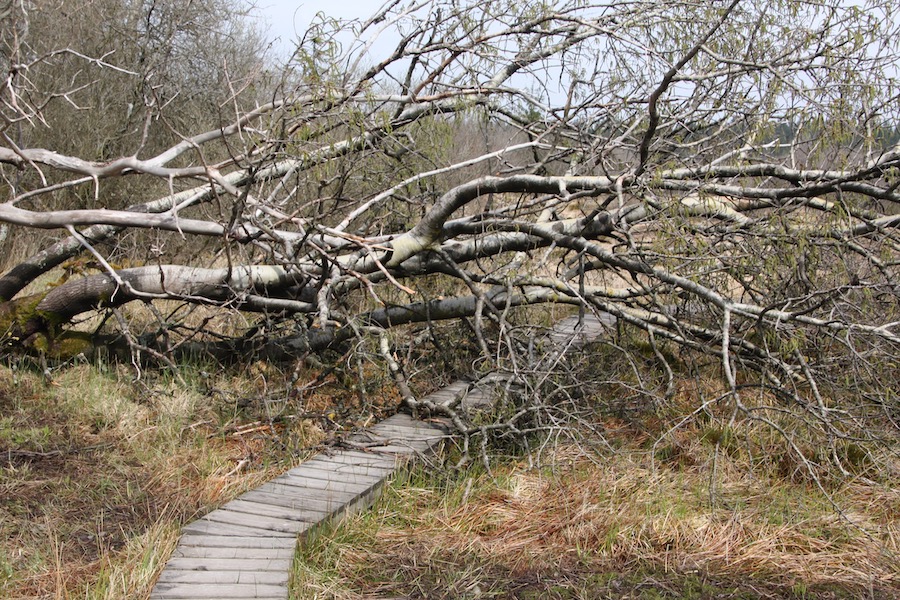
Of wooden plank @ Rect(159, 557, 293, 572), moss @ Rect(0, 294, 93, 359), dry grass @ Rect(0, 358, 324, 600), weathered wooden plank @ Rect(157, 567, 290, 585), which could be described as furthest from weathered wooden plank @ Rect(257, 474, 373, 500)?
moss @ Rect(0, 294, 93, 359)

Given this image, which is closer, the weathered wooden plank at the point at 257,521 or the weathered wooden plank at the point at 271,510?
the weathered wooden plank at the point at 257,521

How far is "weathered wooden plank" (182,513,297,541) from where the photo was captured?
3.95 metres

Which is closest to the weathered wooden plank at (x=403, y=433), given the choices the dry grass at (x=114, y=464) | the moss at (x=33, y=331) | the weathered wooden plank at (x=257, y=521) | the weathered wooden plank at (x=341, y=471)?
the dry grass at (x=114, y=464)

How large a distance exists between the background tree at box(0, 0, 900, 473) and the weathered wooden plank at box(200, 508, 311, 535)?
1372 millimetres

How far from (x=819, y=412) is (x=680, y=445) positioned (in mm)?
956

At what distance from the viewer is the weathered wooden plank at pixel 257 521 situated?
4016 millimetres

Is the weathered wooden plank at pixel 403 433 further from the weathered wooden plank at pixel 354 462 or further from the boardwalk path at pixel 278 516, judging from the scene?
the weathered wooden plank at pixel 354 462

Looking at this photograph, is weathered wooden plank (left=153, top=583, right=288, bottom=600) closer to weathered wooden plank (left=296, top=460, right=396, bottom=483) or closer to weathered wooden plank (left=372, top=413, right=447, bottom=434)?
weathered wooden plank (left=296, top=460, right=396, bottom=483)

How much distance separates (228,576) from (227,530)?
18.2 inches

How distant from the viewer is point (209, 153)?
11094 mm

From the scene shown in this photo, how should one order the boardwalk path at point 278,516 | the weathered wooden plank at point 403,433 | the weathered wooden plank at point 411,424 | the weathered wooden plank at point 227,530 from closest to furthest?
the boardwalk path at point 278,516 < the weathered wooden plank at point 227,530 < the weathered wooden plank at point 403,433 < the weathered wooden plank at point 411,424

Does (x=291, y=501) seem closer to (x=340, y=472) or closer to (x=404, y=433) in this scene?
(x=340, y=472)

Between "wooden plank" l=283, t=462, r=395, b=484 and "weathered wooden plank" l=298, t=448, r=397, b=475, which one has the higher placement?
"weathered wooden plank" l=298, t=448, r=397, b=475

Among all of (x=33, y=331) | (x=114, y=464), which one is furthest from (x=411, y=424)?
(x=33, y=331)
